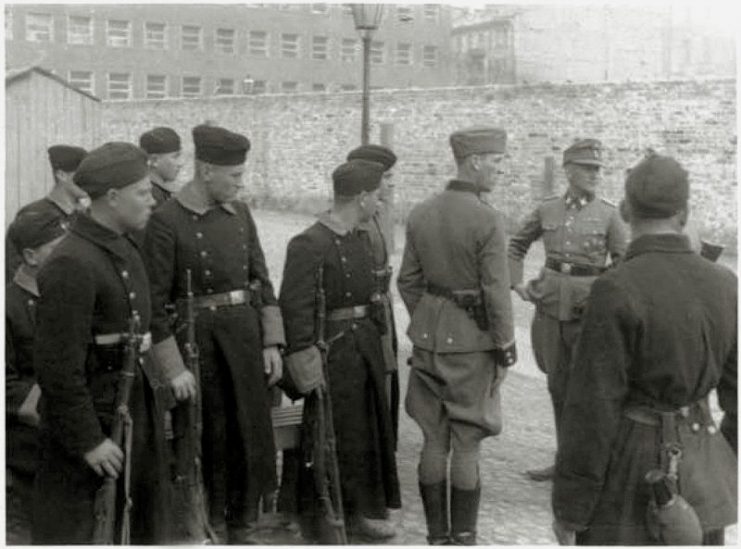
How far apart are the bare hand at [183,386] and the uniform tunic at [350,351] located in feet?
1.91

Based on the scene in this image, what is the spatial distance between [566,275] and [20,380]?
3.10 meters

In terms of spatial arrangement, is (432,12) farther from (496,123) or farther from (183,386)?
(183,386)

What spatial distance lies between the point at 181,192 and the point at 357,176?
0.86 metres

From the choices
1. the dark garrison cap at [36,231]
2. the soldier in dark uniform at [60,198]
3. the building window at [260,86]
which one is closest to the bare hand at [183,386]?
the dark garrison cap at [36,231]

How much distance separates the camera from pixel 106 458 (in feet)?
12.5

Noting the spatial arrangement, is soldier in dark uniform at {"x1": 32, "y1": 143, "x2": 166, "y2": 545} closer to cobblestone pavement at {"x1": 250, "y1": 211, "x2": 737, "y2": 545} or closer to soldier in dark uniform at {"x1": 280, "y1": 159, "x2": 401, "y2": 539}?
soldier in dark uniform at {"x1": 280, "y1": 159, "x2": 401, "y2": 539}

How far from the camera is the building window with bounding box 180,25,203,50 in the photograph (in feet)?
165

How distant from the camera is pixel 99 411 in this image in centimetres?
394

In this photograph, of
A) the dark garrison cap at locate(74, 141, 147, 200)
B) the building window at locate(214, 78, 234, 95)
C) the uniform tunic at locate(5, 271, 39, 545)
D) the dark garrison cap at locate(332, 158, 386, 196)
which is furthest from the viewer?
the building window at locate(214, 78, 234, 95)

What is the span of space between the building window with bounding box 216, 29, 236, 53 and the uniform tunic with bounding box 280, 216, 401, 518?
48.2m

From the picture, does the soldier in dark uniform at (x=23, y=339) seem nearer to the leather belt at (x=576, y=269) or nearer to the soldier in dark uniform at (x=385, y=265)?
the soldier in dark uniform at (x=385, y=265)

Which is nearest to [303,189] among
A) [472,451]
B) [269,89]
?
[472,451]

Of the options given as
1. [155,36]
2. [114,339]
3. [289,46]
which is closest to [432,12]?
[289,46]

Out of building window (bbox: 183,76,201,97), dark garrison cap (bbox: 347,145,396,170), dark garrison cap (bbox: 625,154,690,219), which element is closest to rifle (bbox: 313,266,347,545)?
dark garrison cap (bbox: 347,145,396,170)
